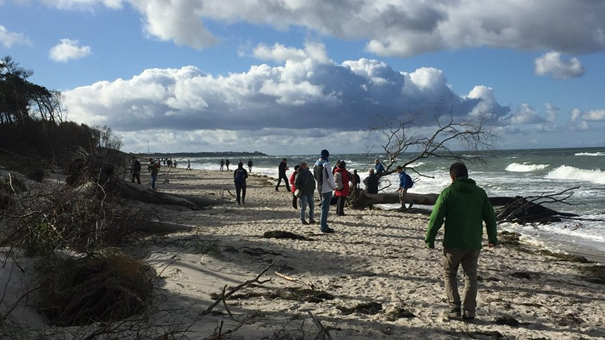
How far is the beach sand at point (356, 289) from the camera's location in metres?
5.02

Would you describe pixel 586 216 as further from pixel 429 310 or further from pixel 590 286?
pixel 429 310

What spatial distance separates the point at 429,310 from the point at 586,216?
41.9 ft

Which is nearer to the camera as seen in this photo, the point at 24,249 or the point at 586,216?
the point at 24,249

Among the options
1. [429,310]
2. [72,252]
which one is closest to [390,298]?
[429,310]

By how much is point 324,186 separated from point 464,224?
6.04 m

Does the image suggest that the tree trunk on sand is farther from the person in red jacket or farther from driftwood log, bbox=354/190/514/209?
the person in red jacket

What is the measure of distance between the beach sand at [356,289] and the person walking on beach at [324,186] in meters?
0.36

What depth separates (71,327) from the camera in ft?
14.8

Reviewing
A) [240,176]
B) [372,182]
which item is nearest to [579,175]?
[372,182]

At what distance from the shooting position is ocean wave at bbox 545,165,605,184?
35969mm

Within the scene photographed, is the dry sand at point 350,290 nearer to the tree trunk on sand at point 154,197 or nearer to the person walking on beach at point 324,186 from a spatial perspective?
the person walking on beach at point 324,186

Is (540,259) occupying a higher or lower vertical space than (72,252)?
lower

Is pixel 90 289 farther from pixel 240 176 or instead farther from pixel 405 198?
pixel 405 198

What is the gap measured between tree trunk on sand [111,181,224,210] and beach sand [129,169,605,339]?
16.4 feet
